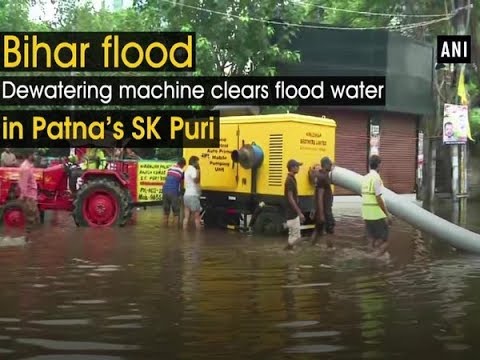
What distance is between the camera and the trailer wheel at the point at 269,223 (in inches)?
538

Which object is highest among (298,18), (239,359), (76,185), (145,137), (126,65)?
(298,18)

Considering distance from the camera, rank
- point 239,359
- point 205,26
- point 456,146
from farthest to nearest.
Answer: point 456,146, point 205,26, point 239,359

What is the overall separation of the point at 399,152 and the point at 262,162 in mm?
15146

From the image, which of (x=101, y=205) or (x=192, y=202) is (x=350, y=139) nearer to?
(x=192, y=202)

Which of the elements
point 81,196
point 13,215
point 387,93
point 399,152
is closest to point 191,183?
point 81,196

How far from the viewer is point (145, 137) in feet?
75.7

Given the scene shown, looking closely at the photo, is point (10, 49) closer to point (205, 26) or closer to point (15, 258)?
point (205, 26)

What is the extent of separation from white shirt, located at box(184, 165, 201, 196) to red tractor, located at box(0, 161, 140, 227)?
1.33 metres

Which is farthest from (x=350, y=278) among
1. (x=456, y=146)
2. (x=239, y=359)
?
(x=456, y=146)

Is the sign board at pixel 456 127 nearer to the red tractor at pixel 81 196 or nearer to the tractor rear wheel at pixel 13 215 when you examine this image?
the red tractor at pixel 81 196

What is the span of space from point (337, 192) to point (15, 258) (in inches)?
650

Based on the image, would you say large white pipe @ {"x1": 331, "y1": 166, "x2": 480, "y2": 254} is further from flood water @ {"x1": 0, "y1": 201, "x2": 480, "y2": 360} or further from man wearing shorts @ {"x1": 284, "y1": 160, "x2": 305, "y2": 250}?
man wearing shorts @ {"x1": 284, "y1": 160, "x2": 305, "y2": 250}

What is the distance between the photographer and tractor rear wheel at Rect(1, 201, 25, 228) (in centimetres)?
1430

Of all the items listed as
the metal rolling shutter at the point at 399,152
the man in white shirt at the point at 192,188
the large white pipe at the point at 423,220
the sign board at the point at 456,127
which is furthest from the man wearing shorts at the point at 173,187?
the metal rolling shutter at the point at 399,152
